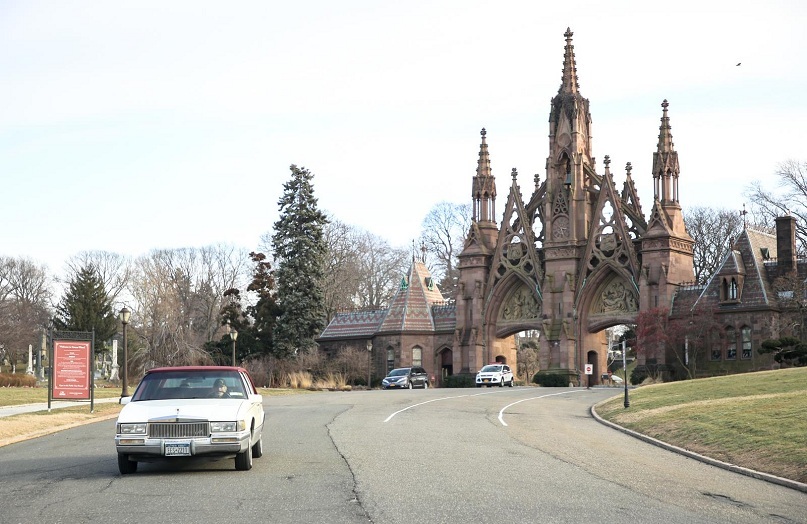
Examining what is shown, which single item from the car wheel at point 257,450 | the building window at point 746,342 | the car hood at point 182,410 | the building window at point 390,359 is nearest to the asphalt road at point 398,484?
the car wheel at point 257,450

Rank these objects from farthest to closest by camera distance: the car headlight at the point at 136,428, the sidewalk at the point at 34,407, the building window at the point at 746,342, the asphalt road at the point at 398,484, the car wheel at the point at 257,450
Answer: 1. the building window at the point at 746,342
2. the sidewalk at the point at 34,407
3. the car wheel at the point at 257,450
4. the car headlight at the point at 136,428
5. the asphalt road at the point at 398,484

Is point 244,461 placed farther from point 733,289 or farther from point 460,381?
point 460,381

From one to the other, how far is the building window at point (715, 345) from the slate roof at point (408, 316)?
20.3m

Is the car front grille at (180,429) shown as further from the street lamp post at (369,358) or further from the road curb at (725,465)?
the street lamp post at (369,358)

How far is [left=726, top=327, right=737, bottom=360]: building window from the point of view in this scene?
56531 mm

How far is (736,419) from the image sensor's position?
21.9m

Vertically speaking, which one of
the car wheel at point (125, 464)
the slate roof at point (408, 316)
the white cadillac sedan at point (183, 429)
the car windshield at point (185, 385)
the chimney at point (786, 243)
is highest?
the chimney at point (786, 243)

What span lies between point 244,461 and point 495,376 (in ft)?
153

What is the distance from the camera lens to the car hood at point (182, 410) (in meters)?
14.7

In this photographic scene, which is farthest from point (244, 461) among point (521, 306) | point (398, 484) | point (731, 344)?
point (521, 306)

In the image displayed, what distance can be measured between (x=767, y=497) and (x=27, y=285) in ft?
337

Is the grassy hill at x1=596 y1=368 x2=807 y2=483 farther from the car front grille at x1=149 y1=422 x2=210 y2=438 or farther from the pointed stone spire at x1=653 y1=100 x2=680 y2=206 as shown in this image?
the pointed stone spire at x1=653 y1=100 x2=680 y2=206

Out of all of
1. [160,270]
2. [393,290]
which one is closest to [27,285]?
[160,270]

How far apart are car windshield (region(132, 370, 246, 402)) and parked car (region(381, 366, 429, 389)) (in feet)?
139
